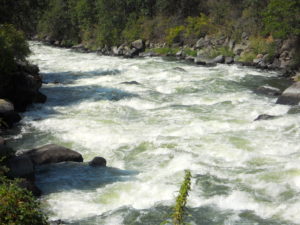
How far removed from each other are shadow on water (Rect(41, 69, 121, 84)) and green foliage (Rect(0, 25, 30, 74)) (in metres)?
5.85

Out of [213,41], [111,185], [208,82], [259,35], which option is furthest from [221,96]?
[213,41]

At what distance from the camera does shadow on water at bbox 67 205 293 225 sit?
987cm

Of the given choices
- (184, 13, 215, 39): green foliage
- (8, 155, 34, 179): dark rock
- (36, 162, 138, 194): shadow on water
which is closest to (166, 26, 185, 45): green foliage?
(184, 13, 215, 39): green foliage

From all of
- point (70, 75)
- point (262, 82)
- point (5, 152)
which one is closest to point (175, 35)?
point (70, 75)

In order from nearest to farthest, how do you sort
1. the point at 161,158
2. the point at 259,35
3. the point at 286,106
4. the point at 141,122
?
1. the point at 161,158
2. the point at 141,122
3. the point at 286,106
4. the point at 259,35

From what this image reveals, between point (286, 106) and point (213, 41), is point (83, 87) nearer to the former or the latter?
point (286, 106)

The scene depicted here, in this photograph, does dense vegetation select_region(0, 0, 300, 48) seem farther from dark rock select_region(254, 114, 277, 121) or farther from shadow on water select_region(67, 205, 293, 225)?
shadow on water select_region(67, 205, 293, 225)

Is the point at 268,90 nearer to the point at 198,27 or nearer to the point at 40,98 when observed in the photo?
the point at 40,98

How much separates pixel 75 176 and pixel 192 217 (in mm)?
3894

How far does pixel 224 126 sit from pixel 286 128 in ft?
7.54

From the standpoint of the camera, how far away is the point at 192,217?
10.1 meters

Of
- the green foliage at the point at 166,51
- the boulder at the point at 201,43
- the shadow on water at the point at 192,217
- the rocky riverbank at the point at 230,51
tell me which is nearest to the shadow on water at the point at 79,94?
the rocky riverbank at the point at 230,51

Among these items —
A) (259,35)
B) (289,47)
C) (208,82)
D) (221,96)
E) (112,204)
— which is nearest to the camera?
(112,204)

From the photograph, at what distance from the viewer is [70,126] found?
57.2 feet
